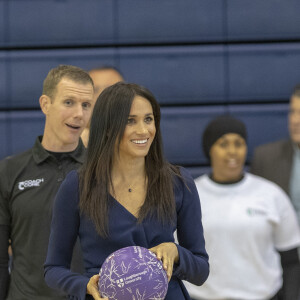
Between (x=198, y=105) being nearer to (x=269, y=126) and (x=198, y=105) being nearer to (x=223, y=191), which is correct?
(x=269, y=126)

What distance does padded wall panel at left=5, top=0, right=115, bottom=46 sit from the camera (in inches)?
232

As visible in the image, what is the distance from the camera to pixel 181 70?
19.5 feet

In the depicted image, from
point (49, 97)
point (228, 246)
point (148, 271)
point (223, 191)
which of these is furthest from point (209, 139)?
point (148, 271)

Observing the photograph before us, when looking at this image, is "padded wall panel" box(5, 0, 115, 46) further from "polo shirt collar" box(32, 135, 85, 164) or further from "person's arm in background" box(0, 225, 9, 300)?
"person's arm in background" box(0, 225, 9, 300)

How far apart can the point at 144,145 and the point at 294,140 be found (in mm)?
2426

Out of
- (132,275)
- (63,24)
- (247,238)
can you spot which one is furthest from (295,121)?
(132,275)

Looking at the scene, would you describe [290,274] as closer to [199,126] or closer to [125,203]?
[125,203]

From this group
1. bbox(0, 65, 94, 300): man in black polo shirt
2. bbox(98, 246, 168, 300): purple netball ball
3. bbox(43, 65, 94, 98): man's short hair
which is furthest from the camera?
bbox(43, 65, 94, 98): man's short hair

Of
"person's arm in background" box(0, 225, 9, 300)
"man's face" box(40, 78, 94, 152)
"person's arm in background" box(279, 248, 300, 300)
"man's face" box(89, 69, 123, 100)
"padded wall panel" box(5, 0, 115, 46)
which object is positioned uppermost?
"padded wall panel" box(5, 0, 115, 46)

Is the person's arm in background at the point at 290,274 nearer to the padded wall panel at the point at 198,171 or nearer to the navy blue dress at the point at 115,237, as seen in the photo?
the navy blue dress at the point at 115,237

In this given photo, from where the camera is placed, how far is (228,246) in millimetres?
4012

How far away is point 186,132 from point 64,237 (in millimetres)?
3449

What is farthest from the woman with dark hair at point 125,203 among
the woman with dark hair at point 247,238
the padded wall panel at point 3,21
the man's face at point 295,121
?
the padded wall panel at point 3,21

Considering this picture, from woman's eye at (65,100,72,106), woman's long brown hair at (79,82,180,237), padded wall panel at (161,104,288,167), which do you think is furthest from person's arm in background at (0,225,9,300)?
padded wall panel at (161,104,288,167)
